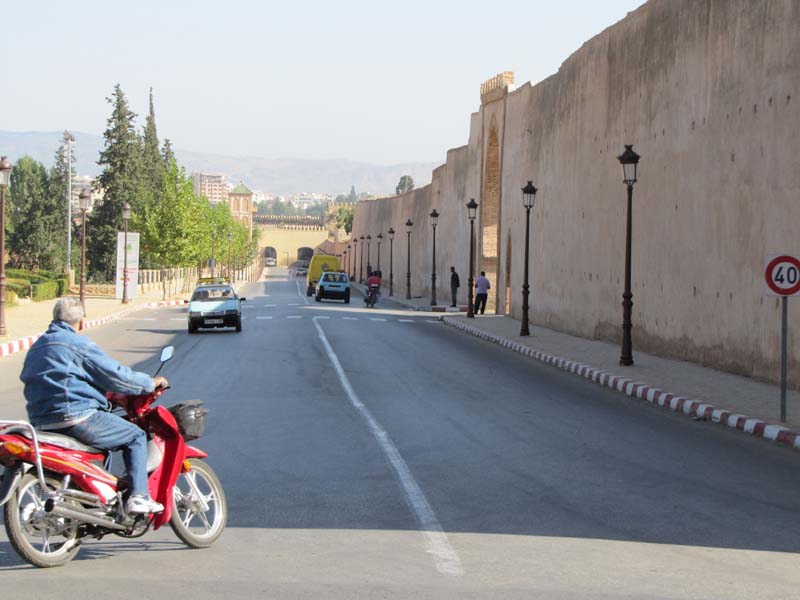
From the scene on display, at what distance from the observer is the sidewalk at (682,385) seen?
14469 millimetres

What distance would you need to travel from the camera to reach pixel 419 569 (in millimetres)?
6723

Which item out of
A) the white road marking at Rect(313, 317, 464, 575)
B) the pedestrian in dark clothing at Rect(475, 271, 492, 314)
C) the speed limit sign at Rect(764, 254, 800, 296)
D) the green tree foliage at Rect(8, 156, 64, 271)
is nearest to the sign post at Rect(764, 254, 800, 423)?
the speed limit sign at Rect(764, 254, 800, 296)

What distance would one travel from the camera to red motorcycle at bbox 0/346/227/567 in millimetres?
6516

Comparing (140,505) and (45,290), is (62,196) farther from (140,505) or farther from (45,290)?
(140,505)

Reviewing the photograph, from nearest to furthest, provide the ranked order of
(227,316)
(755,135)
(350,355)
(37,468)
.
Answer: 1. (37,468)
2. (755,135)
3. (350,355)
4. (227,316)

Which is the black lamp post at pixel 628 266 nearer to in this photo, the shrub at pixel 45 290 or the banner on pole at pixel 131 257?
the banner on pole at pixel 131 257

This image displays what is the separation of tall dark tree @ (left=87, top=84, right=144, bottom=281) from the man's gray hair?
8630cm

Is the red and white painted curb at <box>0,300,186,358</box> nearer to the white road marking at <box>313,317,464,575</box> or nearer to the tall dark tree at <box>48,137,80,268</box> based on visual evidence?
the white road marking at <box>313,317,464,575</box>

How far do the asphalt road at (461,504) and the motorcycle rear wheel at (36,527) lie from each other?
0.10 meters

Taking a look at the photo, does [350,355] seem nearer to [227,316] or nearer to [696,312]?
[696,312]

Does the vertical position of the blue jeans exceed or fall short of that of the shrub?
it exceeds it

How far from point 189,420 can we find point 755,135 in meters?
15.2

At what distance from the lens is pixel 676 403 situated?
16.6m

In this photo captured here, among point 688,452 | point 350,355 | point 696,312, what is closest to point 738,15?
point 696,312
